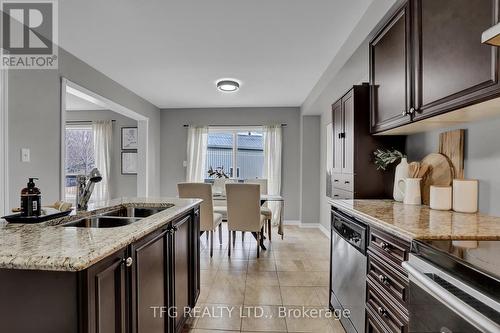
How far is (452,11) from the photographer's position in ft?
4.07

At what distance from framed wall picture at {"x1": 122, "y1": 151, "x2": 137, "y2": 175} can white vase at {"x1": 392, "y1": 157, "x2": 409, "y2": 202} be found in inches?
201

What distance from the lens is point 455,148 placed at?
1706mm

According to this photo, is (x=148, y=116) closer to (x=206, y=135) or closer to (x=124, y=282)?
(x=206, y=135)

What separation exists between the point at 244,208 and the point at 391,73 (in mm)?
2379

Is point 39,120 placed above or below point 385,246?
above

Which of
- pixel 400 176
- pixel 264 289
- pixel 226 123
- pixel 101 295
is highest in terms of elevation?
pixel 226 123

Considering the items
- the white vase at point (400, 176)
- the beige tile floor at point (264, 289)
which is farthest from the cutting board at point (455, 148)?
the beige tile floor at point (264, 289)

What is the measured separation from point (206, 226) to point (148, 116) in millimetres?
2846

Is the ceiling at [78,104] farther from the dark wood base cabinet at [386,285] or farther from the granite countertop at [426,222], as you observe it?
the dark wood base cabinet at [386,285]

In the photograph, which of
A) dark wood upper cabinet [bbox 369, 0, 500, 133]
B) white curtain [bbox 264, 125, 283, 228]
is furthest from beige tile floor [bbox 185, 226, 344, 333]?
dark wood upper cabinet [bbox 369, 0, 500, 133]

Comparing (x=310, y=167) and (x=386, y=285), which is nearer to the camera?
(x=386, y=285)

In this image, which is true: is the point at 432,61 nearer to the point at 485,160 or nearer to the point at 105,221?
the point at 485,160

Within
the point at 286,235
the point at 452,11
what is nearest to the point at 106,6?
the point at 452,11

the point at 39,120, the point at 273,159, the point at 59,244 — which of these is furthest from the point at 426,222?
the point at 273,159
